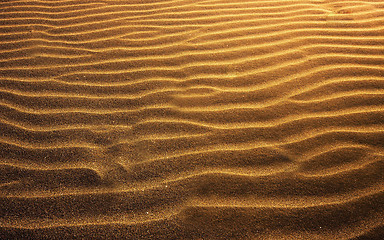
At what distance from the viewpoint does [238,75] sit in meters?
2.27

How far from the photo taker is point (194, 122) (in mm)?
1959

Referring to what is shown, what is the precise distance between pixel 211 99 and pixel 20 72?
1.84 m

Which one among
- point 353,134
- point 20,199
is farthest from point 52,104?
point 353,134

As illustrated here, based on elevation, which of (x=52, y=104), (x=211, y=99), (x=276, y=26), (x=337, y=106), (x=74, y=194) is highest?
(x=276, y=26)

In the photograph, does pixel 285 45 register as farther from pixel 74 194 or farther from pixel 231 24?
pixel 74 194

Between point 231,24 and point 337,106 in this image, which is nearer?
point 337,106

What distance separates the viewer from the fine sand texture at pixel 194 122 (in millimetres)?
1507

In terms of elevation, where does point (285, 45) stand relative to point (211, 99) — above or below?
above

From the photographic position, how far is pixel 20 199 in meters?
1.57

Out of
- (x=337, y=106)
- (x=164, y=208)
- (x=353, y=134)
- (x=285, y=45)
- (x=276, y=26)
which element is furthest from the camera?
(x=276, y=26)

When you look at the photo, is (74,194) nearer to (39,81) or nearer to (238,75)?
(39,81)

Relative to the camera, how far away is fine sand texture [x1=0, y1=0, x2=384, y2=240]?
1507 mm

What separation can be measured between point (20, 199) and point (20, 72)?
133 centimetres

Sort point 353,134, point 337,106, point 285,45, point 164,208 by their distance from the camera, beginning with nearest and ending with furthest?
point 164,208 → point 353,134 → point 337,106 → point 285,45
